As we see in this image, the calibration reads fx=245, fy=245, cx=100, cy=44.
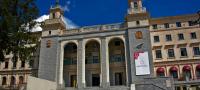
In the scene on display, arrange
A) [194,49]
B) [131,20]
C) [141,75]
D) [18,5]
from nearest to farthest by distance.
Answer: [18,5] < [141,75] < [131,20] < [194,49]

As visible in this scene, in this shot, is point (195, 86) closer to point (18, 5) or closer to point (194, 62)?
point (194, 62)

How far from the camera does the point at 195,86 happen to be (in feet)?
119

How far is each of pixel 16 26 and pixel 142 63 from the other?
18.4 m

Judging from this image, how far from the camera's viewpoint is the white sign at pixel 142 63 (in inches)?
1387

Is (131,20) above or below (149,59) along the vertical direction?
above

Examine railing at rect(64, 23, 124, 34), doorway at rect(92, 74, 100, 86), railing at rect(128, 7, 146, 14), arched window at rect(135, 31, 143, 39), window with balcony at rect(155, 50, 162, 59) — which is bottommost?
doorway at rect(92, 74, 100, 86)

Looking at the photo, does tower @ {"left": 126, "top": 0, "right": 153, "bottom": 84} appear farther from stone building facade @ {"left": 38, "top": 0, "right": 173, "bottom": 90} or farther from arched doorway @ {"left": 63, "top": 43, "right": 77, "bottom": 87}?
arched doorway @ {"left": 63, "top": 43, "right": 77, "bottom": 87}

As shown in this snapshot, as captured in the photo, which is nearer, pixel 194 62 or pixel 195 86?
pixel 195 86

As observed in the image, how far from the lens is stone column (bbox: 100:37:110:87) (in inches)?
A: 1435

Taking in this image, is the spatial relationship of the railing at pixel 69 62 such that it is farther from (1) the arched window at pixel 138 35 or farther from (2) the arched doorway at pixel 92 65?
(1) the arched window at pixel 138 35

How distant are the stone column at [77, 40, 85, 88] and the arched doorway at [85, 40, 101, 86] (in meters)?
1.42

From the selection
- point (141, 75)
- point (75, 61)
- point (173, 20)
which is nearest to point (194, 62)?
point (173, 20)

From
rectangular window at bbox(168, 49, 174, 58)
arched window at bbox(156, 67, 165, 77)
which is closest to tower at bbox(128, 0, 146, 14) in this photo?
rectangular window at bbox(168, 49, 174, 58)

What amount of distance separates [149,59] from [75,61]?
1245 cm
